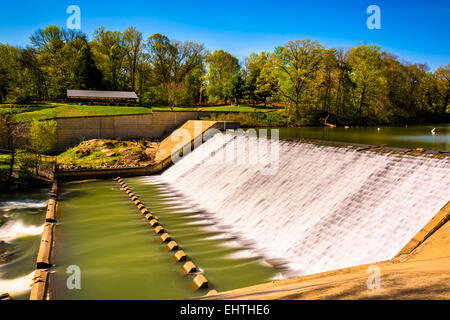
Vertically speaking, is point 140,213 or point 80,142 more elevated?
point 80,142

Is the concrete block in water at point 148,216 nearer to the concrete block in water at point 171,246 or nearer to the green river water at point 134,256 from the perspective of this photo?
the green river water at point 134,256

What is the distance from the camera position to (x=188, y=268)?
26.5 feet

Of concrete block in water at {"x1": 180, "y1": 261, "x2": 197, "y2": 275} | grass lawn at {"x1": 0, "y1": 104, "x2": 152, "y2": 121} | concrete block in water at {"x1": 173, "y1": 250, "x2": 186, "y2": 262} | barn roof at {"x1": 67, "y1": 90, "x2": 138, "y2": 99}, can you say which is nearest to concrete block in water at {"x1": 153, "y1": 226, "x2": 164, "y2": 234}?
concrete block in water at {"x1": 173, "y1": 250, "x2": 186, "y2": 262}

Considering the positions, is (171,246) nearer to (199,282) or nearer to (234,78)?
(199,282)

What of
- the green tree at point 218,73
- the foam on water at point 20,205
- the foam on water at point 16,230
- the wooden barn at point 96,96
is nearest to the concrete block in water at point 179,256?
the foam on water at point 16,230

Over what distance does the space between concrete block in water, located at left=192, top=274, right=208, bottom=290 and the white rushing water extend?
2.18 metres

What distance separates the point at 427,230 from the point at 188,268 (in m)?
5.58

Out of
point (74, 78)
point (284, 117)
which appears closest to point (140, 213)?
point (284, 117)

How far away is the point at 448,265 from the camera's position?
4723mm

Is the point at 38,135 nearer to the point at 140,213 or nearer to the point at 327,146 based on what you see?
the point at 140,213

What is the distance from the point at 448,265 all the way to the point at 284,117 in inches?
1329

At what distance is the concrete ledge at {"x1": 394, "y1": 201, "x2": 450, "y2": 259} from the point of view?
655 centimetres

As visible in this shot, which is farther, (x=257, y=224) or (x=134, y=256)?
(x=257, y=224)

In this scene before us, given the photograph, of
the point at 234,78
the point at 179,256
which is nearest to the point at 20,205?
the point at 179,256
